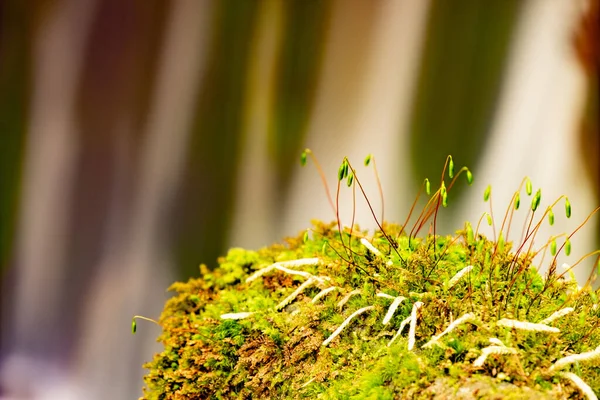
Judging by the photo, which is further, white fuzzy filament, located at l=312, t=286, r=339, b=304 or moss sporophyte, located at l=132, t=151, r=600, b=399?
white fuzzy filament, located at l=312, t=286, r=339, b=304

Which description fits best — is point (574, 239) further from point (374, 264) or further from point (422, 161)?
point (374, 264)

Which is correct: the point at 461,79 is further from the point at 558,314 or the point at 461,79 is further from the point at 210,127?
the point at 558,314

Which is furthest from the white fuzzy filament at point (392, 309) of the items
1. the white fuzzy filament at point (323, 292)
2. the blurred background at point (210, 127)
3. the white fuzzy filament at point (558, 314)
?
the blurred background at point (210, 127)

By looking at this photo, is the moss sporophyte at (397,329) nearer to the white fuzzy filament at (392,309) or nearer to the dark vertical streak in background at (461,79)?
the white fuzzy filament at (392,309)

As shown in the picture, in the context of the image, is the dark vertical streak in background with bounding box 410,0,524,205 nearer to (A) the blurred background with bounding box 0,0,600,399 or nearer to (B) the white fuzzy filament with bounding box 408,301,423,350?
(A) the blurred background with bounding box 0,0,600,399

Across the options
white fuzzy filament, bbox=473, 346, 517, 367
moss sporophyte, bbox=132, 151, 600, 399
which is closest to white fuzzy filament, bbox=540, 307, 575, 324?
moss sporophyte, bbox=132, 151, 600, 399

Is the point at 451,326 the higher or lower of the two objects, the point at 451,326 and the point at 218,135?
the lower

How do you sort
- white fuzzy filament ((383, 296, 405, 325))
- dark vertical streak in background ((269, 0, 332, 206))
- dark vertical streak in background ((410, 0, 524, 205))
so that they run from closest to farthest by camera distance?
white fuzzy filament ((383, 296, 405, 325))
dark vertical streak in background ((410, 0, 524, 205))
dark vertical streak in background ((269, 0, 332, 206))

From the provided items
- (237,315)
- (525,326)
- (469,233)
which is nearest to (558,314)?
(525,326)
